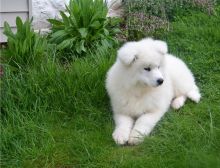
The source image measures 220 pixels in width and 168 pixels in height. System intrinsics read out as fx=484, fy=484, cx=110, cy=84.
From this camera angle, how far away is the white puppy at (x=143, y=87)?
449cm

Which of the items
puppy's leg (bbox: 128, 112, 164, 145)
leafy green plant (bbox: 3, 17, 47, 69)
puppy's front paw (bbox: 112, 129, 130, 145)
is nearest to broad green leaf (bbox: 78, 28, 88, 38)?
leafy green plant (bbox: 3, 17, 47, 69)

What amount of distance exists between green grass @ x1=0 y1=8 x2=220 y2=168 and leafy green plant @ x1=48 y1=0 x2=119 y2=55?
0.98ft

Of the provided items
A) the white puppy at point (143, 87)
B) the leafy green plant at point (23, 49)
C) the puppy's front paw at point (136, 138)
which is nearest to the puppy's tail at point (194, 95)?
the white puppy at point (143, 87)

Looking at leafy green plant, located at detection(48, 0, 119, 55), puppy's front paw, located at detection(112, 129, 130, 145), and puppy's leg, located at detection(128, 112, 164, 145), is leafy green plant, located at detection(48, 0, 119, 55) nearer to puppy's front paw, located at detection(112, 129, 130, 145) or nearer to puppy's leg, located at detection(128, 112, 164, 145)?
puppy's leg, located at detection(128, 112, 164, 145)

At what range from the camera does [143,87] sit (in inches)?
187

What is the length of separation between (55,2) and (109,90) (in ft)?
7.86

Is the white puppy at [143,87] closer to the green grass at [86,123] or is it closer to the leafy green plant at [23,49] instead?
the green grass at [86,123]

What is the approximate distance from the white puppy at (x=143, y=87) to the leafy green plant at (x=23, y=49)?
35.6 inches

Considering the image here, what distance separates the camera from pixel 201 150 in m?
4.14

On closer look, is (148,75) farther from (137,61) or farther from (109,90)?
(109,90)

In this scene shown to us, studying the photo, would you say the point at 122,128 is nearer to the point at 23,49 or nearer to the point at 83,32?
the point at 23,49

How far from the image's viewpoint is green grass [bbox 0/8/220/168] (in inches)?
168

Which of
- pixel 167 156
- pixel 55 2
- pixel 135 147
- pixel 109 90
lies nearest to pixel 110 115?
pixel 109 90

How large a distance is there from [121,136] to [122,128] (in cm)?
12
